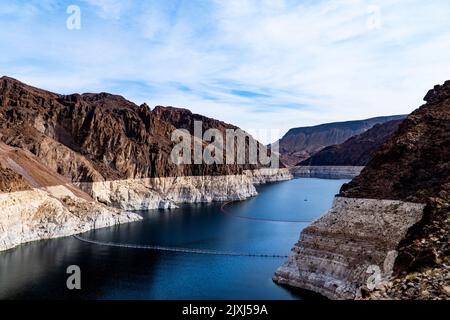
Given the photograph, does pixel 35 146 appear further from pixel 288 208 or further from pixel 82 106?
pixel 288 208

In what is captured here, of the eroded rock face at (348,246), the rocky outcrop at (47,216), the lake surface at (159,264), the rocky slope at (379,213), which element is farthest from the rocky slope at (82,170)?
the rocky slope at (379,213)

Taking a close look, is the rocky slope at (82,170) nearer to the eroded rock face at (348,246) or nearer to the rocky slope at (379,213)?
the eroded rock face at (348,246)

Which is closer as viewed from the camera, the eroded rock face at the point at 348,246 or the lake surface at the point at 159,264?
the eroded rock face at the point at 348,246

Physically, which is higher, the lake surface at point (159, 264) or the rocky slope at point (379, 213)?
the rocky slope at point (379, 213)

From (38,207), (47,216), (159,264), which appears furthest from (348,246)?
(47,216)

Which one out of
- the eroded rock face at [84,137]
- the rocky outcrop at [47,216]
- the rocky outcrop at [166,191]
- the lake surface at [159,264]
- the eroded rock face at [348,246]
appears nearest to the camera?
the eroded rock face at [348,246]
